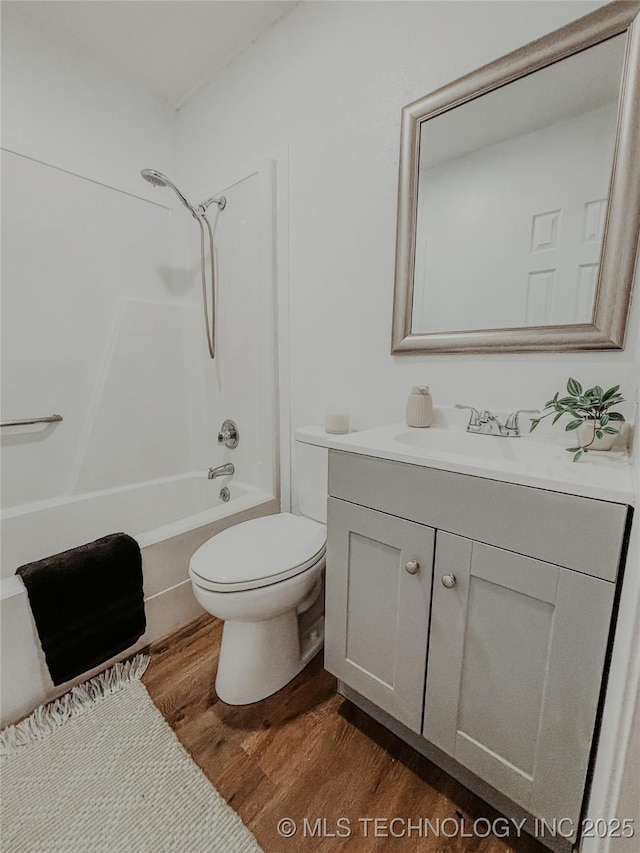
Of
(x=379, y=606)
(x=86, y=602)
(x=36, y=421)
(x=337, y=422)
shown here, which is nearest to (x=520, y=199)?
(x=337, y=422)

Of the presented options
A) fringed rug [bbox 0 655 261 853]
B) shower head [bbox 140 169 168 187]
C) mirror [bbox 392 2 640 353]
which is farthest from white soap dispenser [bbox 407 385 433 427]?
shower head [bbox 140 169 168 187]

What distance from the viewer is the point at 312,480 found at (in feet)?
4.60

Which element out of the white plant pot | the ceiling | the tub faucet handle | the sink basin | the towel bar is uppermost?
the ceiling

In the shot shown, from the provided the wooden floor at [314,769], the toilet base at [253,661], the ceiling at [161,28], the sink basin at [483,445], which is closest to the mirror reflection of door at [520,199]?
the sink basin at [483,445]

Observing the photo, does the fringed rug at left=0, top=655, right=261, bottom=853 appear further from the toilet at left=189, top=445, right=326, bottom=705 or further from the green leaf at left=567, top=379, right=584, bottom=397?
the green leaf at left=567, top=379, right=584, bottom=397

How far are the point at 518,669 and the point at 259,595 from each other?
66 centimetres

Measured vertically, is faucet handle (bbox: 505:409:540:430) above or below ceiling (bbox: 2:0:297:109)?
below

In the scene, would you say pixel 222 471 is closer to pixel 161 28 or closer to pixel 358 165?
pixel 358 165

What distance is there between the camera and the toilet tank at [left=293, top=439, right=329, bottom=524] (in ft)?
4.49

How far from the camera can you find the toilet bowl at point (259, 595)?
1058 mm

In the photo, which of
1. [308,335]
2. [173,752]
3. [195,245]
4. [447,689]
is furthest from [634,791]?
[195,245]

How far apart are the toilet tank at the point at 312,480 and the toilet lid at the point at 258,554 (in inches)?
2.0

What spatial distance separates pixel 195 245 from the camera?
2027mm

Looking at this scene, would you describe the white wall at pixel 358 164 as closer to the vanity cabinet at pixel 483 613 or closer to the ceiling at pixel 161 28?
the ceiling at pixel 161 28
